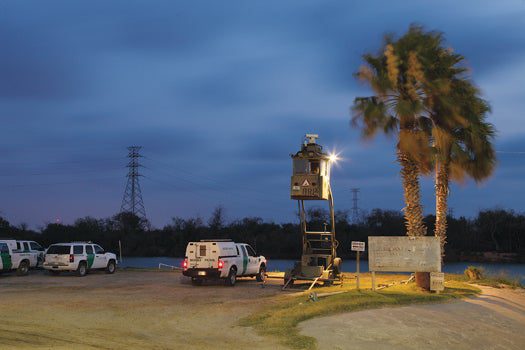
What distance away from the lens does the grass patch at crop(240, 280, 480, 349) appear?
40.9 ft

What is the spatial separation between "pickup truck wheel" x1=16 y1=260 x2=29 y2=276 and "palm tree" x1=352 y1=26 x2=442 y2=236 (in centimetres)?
1912

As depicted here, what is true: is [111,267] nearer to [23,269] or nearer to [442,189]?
[23,269]

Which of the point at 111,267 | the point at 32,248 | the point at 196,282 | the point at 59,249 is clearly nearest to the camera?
the point at 196,282

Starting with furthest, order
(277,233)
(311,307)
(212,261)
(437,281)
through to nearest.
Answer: (277,233)
(212,261)
(437,281)
(311,307)

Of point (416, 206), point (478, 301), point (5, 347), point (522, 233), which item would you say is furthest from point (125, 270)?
point (522, 233)

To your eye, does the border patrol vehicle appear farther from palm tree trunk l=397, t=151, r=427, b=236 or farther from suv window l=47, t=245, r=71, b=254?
palm tree trunk l=397, t=151, r=427, b=236

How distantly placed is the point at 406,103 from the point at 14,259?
21.1m

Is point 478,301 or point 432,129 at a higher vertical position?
point 432,129

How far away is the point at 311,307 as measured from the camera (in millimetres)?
15570

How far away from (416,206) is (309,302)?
24.7 feet

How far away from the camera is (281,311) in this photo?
1540 cm

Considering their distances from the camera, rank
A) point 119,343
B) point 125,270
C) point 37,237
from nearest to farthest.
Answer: point 119,343, point 125,270, point 37,237

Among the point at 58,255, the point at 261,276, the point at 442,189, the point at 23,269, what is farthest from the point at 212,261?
the point at 23,269

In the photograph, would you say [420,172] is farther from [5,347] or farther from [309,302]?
[5,347]
